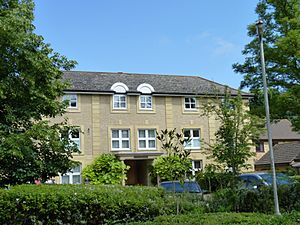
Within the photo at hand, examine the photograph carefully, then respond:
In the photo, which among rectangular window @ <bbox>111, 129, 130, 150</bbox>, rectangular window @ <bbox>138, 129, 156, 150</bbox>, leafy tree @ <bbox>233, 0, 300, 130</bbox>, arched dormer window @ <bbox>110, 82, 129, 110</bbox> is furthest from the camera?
rectangular window @ <bbox>138, 129, 156, 150</bbox>

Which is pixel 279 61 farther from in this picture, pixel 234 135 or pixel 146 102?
pixel 146 102

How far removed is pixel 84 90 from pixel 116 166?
229 inches

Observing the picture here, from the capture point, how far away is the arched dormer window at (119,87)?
3137 cm

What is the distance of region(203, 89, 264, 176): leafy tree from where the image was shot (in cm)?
1339

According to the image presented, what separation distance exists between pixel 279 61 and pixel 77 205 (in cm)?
1091

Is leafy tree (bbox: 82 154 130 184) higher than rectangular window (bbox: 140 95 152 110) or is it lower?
lower

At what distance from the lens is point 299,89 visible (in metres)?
16.9

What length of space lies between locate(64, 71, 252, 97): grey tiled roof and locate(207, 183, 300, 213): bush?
1740 centimetres

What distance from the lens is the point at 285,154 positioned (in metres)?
38.8

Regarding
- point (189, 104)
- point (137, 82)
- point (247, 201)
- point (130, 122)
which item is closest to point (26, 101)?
point (247, 201)

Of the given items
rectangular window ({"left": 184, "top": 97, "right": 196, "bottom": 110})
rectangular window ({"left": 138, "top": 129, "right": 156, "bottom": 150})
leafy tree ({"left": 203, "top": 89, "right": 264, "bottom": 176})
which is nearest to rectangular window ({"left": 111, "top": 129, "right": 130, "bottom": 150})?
rectangular window ({"left": 138, "top": 129, "right": 156, "bottom": 150})

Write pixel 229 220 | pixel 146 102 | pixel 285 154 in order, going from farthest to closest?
pixel 285 154 → pixel 146 102 → pixel 229 220

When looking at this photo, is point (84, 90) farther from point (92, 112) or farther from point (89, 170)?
point (89, 170)

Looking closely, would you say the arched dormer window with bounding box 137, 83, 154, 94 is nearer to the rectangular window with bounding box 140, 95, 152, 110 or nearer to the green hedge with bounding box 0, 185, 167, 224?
the rectangular window with bounding box 140, 95, 152, 110
